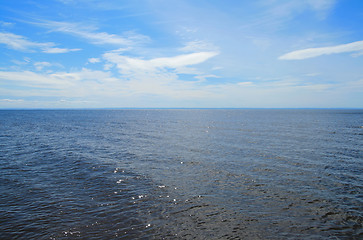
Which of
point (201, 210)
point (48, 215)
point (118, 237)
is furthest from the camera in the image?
point (201, 210)

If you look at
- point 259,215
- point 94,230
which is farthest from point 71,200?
point 259,215

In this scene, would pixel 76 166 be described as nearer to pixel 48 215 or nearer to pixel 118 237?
pixel 48 215

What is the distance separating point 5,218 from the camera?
43.0 feet

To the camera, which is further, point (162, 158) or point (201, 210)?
point (162, 158)

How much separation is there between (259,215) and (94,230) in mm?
10101

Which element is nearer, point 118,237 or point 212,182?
point 118,237

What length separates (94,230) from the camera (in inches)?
468

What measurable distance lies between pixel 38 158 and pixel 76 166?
7593mm

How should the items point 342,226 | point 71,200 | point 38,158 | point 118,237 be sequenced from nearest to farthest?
point 118,237 → point 342,226 → point 71,200 → point 38,158

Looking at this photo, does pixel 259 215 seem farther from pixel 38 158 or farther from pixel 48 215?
pixel 38 158

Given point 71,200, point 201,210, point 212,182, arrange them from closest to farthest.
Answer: point 201,210, point 71,200, point 212,182

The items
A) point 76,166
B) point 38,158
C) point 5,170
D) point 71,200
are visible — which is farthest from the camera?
point 38,158

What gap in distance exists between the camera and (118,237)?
11.3 meters

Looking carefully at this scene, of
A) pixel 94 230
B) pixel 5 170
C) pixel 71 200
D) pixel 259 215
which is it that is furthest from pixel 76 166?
pixel 259 215
